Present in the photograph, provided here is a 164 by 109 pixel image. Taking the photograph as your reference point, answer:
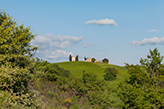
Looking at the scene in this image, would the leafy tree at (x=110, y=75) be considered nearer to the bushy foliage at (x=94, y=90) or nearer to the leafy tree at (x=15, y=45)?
the bushy foliage at (x=94, y=90)

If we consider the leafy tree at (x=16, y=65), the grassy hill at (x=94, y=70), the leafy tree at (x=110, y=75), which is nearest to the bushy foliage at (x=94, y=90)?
the leafy tree at (x=16, y=65)

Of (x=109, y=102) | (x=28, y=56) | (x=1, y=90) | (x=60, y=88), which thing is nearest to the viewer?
(x=1, y=90)

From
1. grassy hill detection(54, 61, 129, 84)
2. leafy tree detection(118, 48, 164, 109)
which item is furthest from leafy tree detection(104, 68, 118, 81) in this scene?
leafy tree detection(118, 48, 164, 109)

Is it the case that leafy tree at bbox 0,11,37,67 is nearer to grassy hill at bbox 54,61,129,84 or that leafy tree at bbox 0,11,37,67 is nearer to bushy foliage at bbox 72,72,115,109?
bushy foliage at bbox 72,72,115,109

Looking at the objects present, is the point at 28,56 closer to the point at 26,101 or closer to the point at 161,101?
the point at 26,101

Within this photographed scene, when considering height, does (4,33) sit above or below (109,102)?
above

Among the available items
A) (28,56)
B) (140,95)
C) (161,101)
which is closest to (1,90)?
(28,56)

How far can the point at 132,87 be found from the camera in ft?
47.5

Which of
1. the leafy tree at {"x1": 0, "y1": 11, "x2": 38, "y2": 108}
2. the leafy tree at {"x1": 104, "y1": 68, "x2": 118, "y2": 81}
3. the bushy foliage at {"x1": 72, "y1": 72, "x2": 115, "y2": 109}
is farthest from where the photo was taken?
the leafy tree at {"x1": 104, "y1": 68, "x2": 118, "y2": 81}

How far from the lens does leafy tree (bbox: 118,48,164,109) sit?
13719mm

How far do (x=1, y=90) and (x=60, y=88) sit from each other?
52.1ft

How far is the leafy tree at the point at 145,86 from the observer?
13.7 m

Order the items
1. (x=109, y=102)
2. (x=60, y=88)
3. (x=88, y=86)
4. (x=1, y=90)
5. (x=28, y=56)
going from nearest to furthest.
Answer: (x=1, y=90)
(x=28, y=56)
(x=109, y=102)
(x=88, y=86)
(x=60, y=88)

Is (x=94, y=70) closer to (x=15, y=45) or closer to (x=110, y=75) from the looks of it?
(x=110, y=75)
